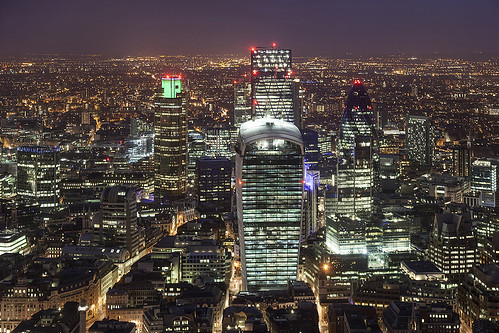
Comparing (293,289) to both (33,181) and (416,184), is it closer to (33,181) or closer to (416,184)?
(33,181)

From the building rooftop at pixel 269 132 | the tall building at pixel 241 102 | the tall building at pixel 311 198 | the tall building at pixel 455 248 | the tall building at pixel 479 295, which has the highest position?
the tall building at pixel 241 102

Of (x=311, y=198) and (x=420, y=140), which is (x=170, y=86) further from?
(x=420, y=140)

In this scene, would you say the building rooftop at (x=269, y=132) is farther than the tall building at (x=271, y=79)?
No

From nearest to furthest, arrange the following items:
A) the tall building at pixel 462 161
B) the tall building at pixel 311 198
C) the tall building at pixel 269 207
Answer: the tall building at pixel 269 207 → the tall building at pixel 311 198 → the tall building at pixel 462 161

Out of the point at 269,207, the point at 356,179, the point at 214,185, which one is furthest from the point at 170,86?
the point at 269,207

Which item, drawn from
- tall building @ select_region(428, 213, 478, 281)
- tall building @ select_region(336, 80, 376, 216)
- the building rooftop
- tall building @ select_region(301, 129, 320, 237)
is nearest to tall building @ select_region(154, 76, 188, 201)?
tall building @ select_region(301, 129, 320, 237)

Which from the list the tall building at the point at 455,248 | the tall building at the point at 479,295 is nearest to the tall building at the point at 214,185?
the tall building at the point at 455,248

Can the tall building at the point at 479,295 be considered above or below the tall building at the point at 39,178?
below

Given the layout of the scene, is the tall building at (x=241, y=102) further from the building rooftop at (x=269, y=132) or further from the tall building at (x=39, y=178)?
the building rooftop at (x=269, y=132)
